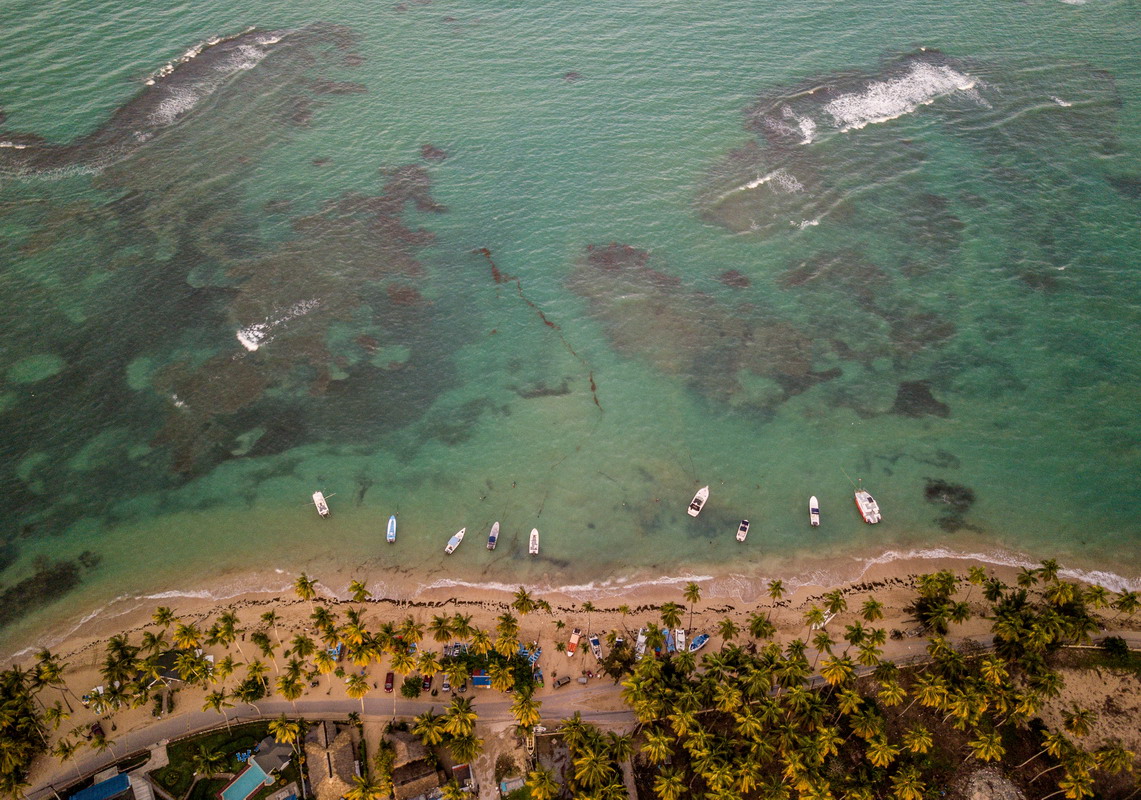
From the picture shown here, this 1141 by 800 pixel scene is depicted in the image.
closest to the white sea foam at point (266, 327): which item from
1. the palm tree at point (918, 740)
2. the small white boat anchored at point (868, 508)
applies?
the small white boat anchored at point (868, 508)

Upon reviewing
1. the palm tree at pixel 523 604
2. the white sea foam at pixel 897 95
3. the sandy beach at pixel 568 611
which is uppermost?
the white sea foam at pixel 897 95

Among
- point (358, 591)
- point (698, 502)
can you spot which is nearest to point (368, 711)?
point (358, 591)

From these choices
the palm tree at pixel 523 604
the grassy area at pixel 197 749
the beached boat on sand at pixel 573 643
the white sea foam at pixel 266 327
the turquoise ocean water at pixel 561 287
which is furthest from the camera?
the white sea foam at pixel 266 327

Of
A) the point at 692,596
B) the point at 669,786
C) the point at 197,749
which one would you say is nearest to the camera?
the point at 669,786

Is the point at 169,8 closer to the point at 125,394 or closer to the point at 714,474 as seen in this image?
the point at 125,394

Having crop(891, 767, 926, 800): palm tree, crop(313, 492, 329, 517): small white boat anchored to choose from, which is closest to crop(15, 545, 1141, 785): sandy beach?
crop(313, 492, 329, 517): small white boat anchored

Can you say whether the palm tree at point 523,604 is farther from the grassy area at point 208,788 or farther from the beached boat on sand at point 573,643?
the grassy area at point 208,788

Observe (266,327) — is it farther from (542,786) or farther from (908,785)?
(908,785)
